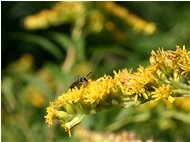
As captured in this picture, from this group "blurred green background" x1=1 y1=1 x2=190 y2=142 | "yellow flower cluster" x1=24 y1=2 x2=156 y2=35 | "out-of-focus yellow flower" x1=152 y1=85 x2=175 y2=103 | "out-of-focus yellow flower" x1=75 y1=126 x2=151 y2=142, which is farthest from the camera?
"yellow flower cluster" x1=24 y1=2 x2=156 y2=35

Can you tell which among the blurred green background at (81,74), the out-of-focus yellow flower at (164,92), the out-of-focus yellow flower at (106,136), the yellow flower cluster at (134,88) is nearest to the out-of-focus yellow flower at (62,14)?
the blurred green background at (81,74)

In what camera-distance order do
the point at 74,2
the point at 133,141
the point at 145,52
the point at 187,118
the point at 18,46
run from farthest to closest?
1. the point at 18,46
2. the point at 145,52
3. the point at 74,2
4. the point at 187,118
5. the point at 133,141

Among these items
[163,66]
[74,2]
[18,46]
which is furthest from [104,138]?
[18,46]

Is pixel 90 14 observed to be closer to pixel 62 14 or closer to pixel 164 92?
pixel 62 14

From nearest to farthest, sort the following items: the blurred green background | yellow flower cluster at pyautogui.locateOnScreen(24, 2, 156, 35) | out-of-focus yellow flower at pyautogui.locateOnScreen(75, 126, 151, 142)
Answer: out-of-focus yellow flower at pyautogui.locateOnScreen(75, 126, 151, 142)
the blurred green background
yellow flower cluster at pyautogui.locateOnScreen(24, 2, 156, 35)

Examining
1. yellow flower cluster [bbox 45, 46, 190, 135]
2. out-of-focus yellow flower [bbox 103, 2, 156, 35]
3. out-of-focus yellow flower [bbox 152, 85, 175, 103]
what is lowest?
out-of-focus yellow flower [bbox 152, 85, 175, 103]

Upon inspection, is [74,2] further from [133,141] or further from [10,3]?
[10,3]

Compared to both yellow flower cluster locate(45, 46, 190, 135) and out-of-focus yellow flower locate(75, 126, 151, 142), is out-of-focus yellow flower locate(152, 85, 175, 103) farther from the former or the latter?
out-of-focus yellow flower locate(75, 126, 151, 142)

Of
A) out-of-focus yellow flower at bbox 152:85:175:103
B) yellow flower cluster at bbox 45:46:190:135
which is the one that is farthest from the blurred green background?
out-of-focus yellow flower at bbox 152:85:175:103
